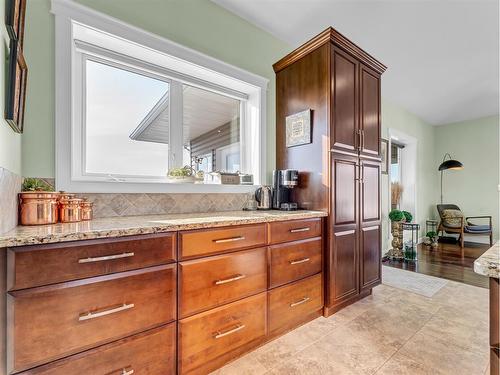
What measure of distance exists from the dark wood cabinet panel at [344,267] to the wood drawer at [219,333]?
29.7 inches

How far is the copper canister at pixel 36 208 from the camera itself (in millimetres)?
1197

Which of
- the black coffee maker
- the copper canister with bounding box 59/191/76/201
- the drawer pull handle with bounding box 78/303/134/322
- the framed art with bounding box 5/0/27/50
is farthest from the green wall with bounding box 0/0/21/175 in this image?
the black coffee maker

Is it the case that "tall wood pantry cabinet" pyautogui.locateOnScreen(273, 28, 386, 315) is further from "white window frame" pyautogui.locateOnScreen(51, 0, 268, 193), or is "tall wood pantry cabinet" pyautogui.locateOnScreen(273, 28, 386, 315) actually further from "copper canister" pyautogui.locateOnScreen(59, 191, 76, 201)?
"copper canister" pyautogui.locateOnScreen(59, 191, 76, 201)

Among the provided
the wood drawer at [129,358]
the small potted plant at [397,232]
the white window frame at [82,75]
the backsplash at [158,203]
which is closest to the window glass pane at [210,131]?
the white window frame at [82,75]

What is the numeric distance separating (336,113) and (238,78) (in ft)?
3.15

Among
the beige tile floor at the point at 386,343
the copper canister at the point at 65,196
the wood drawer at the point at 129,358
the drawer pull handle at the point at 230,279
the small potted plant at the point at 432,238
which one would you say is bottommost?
the beige tile floor at the point at 386,343

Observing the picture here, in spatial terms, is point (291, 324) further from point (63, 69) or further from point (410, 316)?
point (63, 69)

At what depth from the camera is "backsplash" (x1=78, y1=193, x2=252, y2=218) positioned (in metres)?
1.65

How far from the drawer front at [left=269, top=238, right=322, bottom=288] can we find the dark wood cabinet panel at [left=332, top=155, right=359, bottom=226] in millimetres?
320

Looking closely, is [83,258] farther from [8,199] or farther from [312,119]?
[312,119]

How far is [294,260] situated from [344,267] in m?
0.63

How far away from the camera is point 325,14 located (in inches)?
93.7

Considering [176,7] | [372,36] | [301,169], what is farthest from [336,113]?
[176,7]

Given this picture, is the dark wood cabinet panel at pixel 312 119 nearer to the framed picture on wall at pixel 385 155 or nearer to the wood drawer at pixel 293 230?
the wood drawer at pixel 293 230
